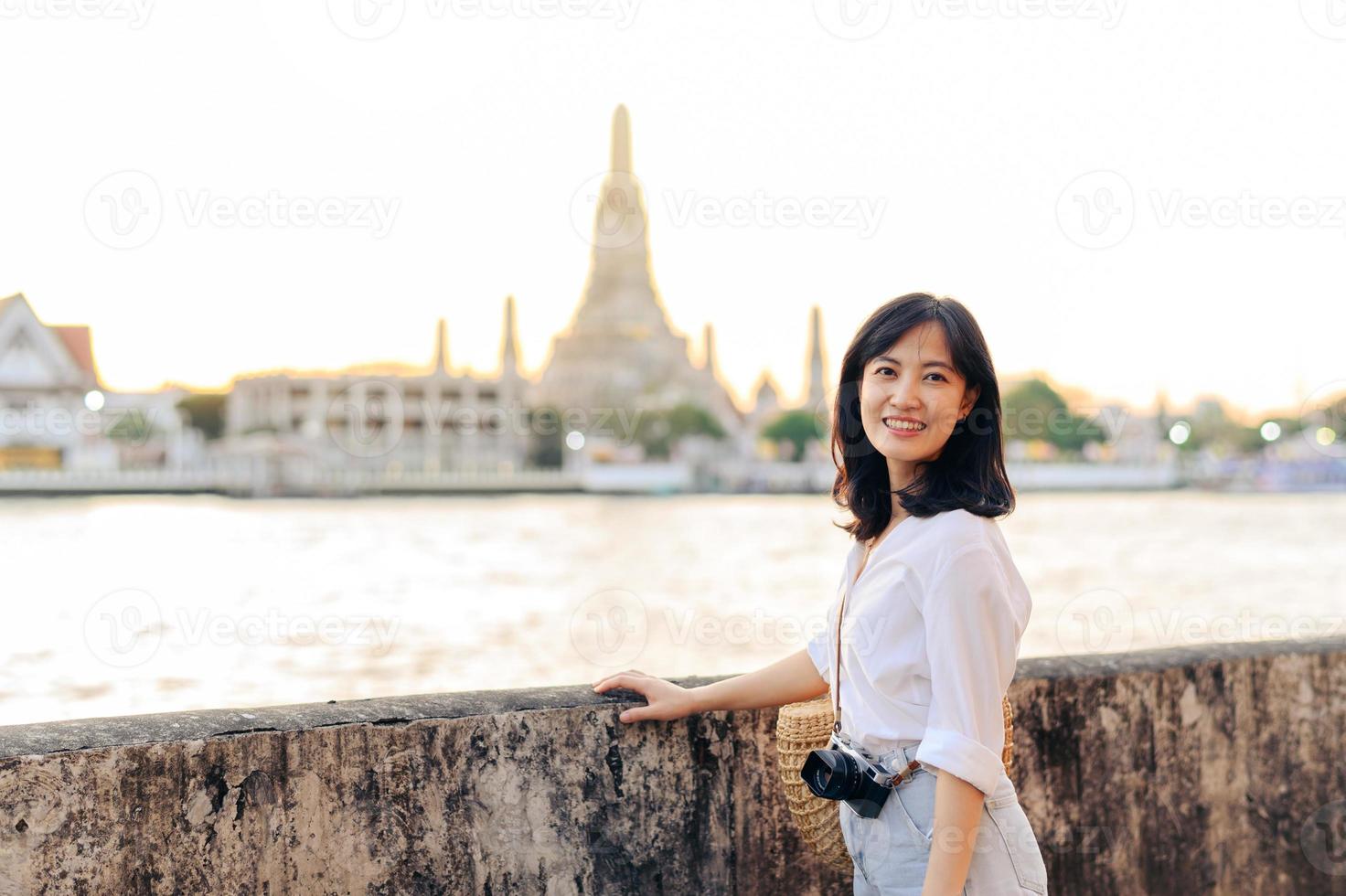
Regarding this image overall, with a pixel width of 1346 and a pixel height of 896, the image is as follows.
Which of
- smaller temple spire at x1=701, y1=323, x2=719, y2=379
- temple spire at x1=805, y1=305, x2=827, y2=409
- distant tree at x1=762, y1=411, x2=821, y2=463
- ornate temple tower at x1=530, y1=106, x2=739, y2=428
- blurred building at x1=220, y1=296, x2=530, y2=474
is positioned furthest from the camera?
temple spire at x1=805, y1=305, x2=827, y2=409

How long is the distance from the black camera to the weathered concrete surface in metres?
0.54

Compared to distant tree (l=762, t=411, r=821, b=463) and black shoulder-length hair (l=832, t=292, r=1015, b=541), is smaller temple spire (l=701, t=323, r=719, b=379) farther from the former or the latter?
black shoulder-length hair (l=832, t=292, r=1015, b=541)

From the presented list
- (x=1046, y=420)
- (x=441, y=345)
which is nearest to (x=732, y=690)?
(x=1046, y=420)

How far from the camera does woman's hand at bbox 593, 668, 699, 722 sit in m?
1.96

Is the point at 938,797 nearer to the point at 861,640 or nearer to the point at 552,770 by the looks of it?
the point at 861,640

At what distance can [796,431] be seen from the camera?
269ft

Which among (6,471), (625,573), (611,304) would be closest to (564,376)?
(611,304)

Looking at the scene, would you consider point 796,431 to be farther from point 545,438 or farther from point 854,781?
point 854,781

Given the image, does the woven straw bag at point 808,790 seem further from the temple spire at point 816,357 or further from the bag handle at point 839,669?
the temple spire at point 816,357

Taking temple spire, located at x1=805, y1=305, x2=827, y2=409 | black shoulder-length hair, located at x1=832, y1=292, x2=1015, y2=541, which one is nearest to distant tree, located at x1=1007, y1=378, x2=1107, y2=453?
temple spire, located at x1=805, y1=305, x2=827, y2=409

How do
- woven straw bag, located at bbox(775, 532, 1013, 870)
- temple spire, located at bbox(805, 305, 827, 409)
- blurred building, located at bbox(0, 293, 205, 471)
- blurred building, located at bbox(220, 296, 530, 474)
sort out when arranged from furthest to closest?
1. temple spire, located at bbox(805, 305, 827, 409)
2. blurred building, located at bbox(220, 296, 530, 474)
3. blurred building, located at bbox(0, 293, 205, 471)
4. woven straw bag, located at bbox(775, 532, 1013, 870)

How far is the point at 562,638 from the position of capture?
29.1 m

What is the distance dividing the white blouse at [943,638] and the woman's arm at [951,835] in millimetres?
20

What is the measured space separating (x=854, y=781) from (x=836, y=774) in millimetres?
23
